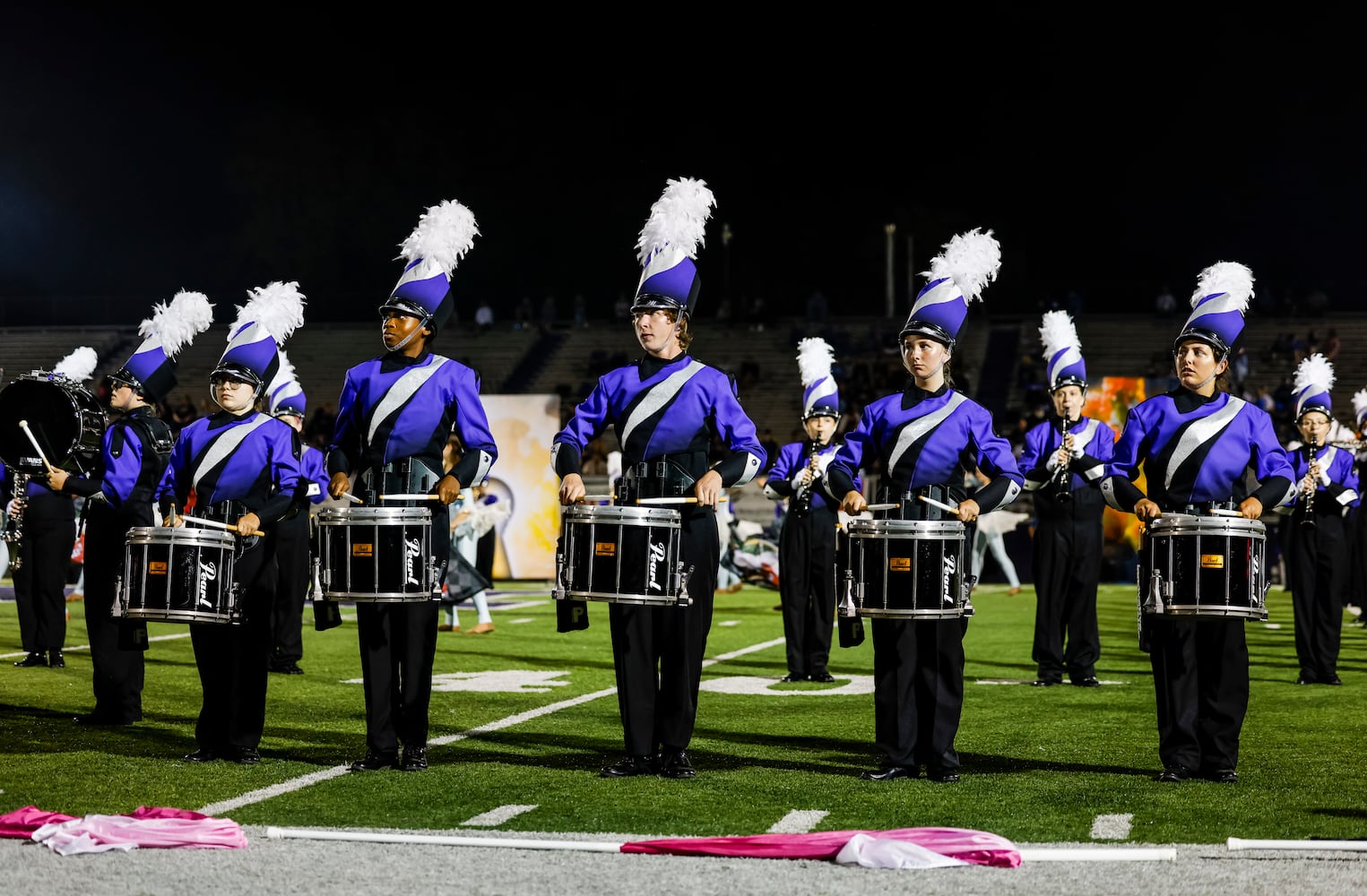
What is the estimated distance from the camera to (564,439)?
7.64 metres

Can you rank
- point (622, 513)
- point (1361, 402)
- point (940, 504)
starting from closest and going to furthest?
point (622, 513)
point (940, 504)
point (1361, 402)

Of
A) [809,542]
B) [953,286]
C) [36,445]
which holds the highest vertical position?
[953,286]

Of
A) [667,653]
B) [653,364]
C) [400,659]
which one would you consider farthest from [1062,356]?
[400,659]

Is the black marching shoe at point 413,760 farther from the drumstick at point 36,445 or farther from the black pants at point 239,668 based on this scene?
the drumstick at point 36,445

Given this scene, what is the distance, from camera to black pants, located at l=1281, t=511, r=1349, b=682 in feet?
40.1

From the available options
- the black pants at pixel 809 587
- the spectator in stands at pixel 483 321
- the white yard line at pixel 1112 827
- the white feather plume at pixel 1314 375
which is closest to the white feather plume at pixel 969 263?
the white yard line at pixel 1112 827

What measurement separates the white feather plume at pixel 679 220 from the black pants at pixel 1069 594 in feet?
16.4

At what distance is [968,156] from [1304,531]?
1723 inches

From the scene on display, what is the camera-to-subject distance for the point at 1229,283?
315 inches

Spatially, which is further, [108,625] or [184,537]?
[108,625]

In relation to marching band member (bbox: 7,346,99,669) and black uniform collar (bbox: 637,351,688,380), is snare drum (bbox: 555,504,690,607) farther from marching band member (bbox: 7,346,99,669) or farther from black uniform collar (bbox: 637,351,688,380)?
marching band member (bbox: 7,346,99,669)

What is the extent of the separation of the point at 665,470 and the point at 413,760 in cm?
165

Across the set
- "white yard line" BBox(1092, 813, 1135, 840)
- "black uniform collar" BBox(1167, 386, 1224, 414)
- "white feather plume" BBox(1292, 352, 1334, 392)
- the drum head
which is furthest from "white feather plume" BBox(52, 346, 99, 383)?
"white yard line" BBox(1092, 813, 1135, 840)

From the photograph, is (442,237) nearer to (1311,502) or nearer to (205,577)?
(205,577)
